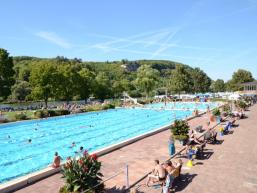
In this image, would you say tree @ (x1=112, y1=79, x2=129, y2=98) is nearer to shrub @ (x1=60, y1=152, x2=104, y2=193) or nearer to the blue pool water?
the blue pool water

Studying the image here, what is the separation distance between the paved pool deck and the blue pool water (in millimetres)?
5422

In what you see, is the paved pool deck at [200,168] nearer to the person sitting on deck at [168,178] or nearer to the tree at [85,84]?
the person sitting on deck at [168,178]

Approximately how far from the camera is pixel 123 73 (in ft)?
406

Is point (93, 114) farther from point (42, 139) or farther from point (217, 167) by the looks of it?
point (217, 167)

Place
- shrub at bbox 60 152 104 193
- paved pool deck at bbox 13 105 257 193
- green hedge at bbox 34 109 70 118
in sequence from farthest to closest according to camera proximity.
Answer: green hedge at bbox 34 109 70 118, paved pool deck at bbox 13 105 257 193, shrub at bbox 60 152 104 193

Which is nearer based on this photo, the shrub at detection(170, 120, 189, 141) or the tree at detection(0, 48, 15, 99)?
the shrub at detection(170, 120, 189, 141)

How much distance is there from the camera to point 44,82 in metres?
44.7

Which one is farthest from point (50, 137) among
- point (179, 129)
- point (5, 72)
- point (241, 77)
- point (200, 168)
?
point (241, 77)

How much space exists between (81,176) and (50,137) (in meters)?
17.6

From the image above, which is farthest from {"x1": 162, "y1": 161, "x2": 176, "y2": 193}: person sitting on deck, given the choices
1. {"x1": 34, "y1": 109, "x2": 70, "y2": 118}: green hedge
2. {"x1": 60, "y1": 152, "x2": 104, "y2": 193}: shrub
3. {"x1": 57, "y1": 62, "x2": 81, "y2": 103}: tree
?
{"x1": 57, "y1": 62, "x2": 81, "y2": 103}: tree

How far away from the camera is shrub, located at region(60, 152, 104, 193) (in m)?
8.00

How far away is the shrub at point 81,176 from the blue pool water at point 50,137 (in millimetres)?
7652

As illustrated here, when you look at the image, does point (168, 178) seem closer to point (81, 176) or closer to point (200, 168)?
point (81, 176)

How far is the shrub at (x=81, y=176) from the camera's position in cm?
800
